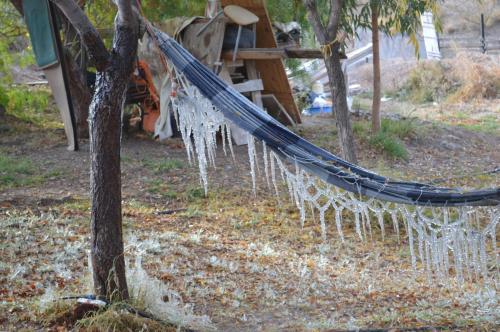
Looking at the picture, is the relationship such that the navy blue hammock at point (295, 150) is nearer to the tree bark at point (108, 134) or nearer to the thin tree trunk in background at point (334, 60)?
the tree bark at point (108, 134)

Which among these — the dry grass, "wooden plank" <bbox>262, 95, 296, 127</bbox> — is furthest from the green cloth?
the dry grass

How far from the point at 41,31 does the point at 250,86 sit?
2.74 m

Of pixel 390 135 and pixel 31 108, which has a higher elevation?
pixel 31 108

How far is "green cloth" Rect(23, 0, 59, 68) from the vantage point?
315 inches

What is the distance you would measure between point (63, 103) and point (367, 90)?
9.56 meters

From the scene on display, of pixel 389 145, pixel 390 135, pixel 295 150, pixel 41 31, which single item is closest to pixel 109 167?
pixel 295 150

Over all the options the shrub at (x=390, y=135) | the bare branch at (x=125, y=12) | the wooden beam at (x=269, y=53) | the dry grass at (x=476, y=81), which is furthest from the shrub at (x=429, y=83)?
the bare branch at (x=125, y=12)

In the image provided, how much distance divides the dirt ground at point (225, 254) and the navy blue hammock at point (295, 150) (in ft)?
2.41

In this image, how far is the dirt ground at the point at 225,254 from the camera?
4.64 m

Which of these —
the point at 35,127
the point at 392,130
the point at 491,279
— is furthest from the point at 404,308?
the point at 35,127

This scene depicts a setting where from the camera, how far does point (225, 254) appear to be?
5.91 metres

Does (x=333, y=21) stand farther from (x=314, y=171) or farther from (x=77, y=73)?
(x=77, y=73)

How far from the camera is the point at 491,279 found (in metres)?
5.68

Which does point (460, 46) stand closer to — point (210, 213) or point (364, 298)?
point (210, 213)
